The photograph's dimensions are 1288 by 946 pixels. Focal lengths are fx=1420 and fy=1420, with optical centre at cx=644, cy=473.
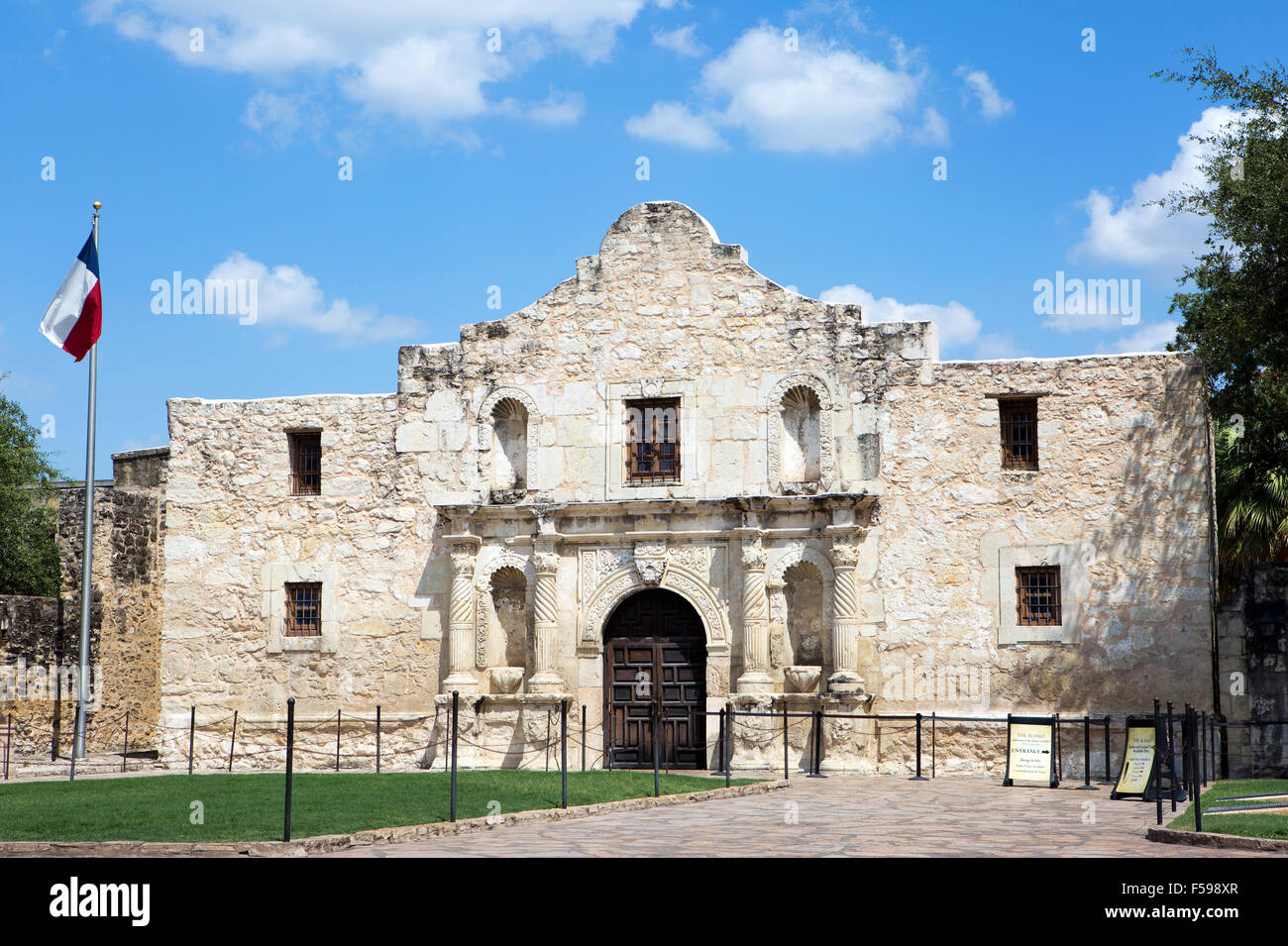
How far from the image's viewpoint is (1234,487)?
81.3 ft

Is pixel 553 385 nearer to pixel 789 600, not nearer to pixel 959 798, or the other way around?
pixel 789 600

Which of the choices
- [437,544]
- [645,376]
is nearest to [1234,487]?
[645,376]

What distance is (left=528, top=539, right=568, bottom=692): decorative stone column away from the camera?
2028cm

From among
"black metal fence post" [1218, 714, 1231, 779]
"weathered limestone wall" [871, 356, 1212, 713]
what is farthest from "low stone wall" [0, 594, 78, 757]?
"black metal fence post" [1218, 714, 1231, 779]

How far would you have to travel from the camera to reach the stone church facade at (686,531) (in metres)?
19.0

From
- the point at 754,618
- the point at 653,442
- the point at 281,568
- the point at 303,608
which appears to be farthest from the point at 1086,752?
the point at 281,568

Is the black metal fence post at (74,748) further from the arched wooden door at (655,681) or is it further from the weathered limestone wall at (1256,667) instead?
the weathered limestone wall at (1256,667)

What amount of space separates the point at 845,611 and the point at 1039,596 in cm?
260

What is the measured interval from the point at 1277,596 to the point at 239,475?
15095 millimetres

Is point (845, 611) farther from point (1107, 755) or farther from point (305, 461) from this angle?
point (305, 461)

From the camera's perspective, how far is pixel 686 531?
20328 mm

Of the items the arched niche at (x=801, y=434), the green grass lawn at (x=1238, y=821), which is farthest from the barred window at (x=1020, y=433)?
the green grass lawn at (x=1238, y=821)

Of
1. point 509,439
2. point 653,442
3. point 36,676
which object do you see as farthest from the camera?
point 509,439

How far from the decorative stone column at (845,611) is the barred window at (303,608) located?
793cm
